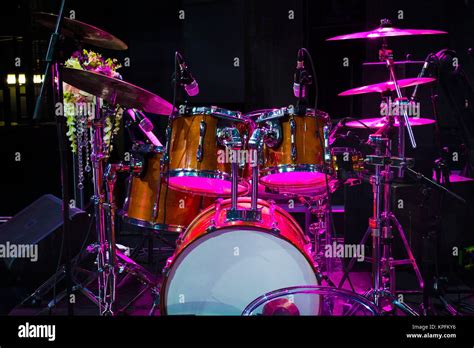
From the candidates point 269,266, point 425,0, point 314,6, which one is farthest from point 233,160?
point 314,6

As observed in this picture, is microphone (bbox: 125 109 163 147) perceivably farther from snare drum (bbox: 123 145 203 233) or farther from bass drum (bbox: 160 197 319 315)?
bass drum (bbox: 160 197 319 315)

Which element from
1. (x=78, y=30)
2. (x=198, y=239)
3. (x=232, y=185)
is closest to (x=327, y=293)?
(x=198, y=239)

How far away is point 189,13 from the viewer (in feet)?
17.8

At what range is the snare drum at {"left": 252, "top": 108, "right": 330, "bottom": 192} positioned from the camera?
9.98 ft

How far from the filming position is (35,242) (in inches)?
150

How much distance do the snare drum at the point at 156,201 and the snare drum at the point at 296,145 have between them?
2.33 ft

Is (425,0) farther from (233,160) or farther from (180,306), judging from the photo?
(180,306)

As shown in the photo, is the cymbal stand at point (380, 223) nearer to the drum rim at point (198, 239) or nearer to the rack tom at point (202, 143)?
the drum rim at point (198, 239)

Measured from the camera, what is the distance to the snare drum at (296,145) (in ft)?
9.98

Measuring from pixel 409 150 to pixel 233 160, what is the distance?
240cm

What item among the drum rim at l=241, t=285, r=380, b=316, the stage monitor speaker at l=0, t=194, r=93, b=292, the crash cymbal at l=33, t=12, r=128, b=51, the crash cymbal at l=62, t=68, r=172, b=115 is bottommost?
the stage monitor speaker at l=0, t=194, r=93, b=292

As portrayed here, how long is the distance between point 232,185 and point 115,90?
863 millimetres

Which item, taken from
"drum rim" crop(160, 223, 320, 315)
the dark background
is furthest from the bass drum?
the dark background

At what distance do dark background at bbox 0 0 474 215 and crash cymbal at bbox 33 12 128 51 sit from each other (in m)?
2.23
